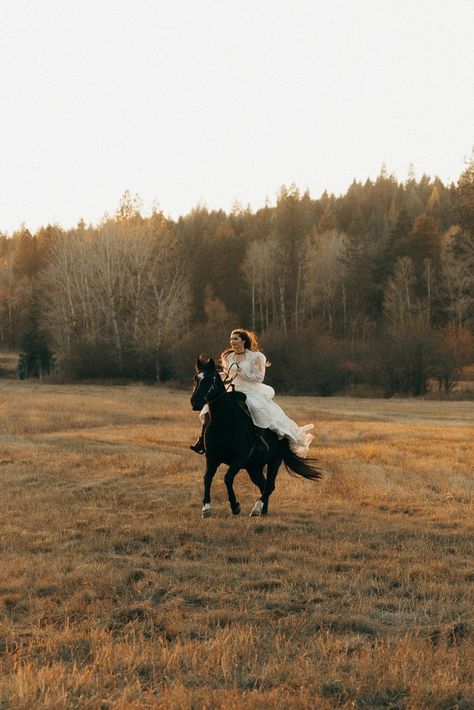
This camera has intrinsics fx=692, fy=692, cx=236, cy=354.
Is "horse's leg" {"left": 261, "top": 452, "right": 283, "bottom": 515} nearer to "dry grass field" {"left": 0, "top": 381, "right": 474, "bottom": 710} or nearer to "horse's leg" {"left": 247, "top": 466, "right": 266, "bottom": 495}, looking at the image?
"horse's leg" {"left": 247, "top": 466, "right": 266, "bottom": 495}

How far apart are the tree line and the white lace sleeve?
112ft

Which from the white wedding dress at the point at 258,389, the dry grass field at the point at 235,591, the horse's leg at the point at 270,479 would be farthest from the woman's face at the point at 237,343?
the dry grass field at the point at 235,591

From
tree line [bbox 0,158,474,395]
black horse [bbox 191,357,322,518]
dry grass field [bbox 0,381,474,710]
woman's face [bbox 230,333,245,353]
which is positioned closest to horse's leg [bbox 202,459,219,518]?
black horse [bbox 191,357,322,518]

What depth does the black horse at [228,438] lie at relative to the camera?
938 centimetres

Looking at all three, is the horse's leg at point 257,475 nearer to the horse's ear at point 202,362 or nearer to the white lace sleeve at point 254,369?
the white lace sleeve at point 254,369

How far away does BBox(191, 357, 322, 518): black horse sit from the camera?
9.38 m

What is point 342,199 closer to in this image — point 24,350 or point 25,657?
point 24,350

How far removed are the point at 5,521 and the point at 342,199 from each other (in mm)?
108172

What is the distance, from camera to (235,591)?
646cm

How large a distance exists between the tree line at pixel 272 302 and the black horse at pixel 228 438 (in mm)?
34551

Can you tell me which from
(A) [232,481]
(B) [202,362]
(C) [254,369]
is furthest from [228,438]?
(C) [254,369]

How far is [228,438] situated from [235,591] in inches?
137

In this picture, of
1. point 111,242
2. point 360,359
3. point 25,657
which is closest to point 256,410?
point 25,657

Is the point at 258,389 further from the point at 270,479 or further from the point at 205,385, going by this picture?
the point at 205,385
